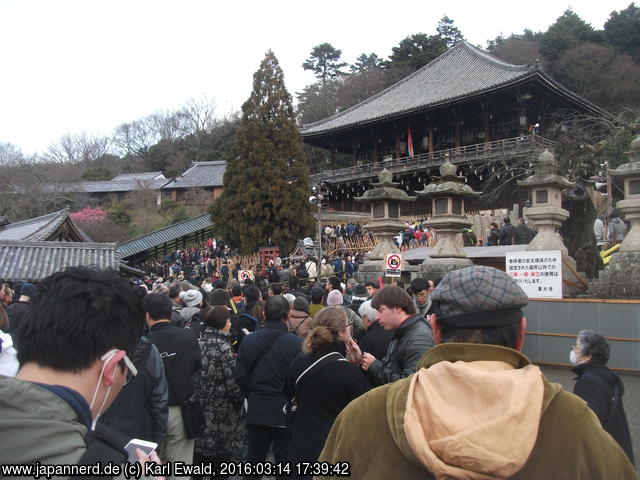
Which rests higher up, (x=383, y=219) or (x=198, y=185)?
(x=198, y=185)

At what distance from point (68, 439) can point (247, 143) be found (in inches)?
975

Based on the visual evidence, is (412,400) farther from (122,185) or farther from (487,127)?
(122,185)

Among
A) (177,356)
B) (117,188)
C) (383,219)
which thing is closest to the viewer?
(177,356)

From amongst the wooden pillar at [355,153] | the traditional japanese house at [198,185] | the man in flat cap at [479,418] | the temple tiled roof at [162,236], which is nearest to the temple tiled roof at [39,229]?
the temple tiled roof at [162,236]

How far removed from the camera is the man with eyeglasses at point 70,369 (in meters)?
1.26

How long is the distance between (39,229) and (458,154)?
20.7 meters

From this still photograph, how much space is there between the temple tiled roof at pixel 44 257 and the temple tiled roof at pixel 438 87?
2100cm

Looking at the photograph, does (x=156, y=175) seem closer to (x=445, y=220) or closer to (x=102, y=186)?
(x=102, y=186)

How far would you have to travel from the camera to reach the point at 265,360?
4059 millimetres

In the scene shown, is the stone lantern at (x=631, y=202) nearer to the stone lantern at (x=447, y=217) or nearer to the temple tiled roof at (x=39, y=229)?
the stone lantern at (x=447, y=217)

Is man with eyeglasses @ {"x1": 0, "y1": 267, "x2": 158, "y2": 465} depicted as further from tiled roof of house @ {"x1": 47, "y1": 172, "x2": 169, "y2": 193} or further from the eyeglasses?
tiled roof of house @ {"x1": 47, "y1": 172, "x2": 169, "y2": 193}

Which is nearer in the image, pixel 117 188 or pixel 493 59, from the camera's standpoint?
pixel 493 59

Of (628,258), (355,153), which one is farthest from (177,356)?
(355,153)

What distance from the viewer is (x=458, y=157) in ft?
92.2
